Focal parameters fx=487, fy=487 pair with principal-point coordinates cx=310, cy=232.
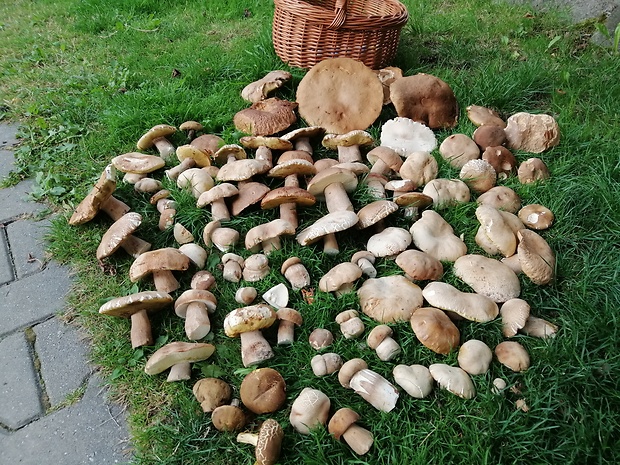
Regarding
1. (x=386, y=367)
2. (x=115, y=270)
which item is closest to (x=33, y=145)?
(x=115, y=270)

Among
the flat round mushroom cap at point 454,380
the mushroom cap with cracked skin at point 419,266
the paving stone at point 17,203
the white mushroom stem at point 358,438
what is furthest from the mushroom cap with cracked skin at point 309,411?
the paving stone at point 17,203

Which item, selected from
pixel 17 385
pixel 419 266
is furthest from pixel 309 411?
A: pixel 17 385

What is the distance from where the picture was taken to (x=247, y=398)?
7.75 feet

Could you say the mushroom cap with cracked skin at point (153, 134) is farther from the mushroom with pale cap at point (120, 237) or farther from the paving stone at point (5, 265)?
the paving stone at point (5, 265)

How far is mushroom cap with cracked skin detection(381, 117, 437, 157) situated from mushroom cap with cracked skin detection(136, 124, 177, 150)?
1.74 m

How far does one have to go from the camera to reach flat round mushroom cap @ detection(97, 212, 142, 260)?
3.02m

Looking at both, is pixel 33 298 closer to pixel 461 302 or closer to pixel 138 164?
pixel 138 164

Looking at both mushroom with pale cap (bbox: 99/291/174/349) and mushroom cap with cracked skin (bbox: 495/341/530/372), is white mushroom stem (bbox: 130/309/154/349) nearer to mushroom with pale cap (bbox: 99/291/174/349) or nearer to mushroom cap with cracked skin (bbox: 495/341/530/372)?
mushroom with pale cap (bbox: 99/291/174/349)

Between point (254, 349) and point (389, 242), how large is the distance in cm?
105

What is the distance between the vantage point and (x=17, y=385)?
103 inches

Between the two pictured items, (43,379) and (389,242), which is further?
(389,242)

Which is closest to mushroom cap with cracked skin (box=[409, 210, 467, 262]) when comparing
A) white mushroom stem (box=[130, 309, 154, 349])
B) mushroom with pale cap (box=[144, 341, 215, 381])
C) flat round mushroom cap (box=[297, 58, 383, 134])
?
flat round mushroom cap (box=[297, 58, 383, 134])

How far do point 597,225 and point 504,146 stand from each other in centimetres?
95

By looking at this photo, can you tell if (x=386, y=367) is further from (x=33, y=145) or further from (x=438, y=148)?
(x=33, y=145)
